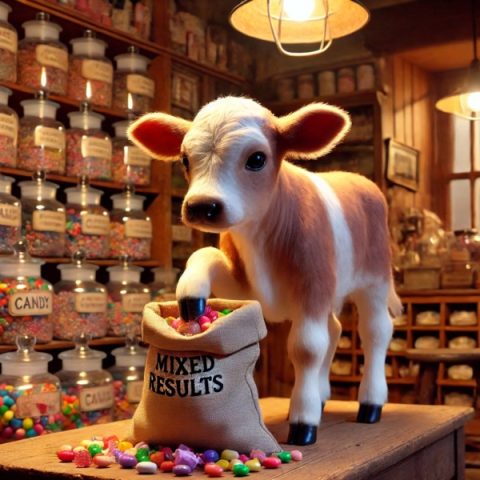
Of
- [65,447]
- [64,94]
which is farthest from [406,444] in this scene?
[64,94]

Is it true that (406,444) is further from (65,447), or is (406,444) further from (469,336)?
(469,336)

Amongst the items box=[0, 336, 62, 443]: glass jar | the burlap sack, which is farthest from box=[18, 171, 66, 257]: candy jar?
the burlap sack

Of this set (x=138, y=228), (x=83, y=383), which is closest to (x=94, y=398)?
(x=83, y=383)

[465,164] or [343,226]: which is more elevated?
[465,164]

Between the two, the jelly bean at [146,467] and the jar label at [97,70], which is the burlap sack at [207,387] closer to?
the jelly bean at [146,467]

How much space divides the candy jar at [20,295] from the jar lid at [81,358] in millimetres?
122

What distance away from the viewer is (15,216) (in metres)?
1.86

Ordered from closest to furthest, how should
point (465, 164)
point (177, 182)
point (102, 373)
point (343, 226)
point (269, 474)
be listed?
1. point (269, 474)
2. point (343, 226)
3. point (102, 373)
4. point (177, 182)
5. point (465, 164)

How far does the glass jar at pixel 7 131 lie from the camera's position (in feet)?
→ 6.25

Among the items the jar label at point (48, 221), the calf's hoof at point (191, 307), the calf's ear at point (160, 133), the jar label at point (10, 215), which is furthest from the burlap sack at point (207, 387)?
the jar label at point (48, 221)

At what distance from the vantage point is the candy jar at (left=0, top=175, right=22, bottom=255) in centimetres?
183

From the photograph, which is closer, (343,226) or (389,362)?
(343,226)

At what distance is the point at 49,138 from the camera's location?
2047 mm

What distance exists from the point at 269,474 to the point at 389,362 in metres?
2.05
